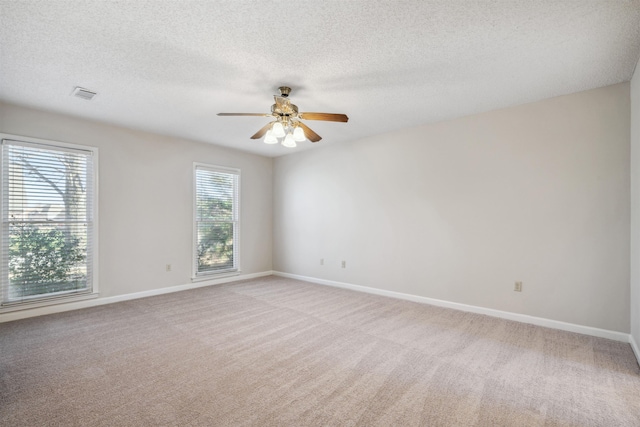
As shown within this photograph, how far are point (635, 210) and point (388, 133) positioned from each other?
2955 millimetres

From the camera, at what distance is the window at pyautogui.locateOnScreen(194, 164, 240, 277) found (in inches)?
213

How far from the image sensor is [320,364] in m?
2.52

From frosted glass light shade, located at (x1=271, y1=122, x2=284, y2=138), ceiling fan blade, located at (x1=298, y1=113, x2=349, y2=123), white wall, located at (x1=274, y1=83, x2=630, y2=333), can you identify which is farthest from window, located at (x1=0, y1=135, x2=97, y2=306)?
white wall, located at (x1=274, y1=83, x2=630, y2=333)

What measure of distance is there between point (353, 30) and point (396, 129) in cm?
259

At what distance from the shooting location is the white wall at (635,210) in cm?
260

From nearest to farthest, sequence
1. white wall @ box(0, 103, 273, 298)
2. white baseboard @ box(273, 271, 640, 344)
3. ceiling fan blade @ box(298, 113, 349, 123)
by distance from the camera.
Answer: ceiling fan blade @ box(298, 113, 349, 123) < white baseboard @ box(273, 271, 640, 344) < white wall @ box(0, 103, 273, 298)

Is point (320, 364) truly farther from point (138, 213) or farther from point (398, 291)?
point (138, 213)

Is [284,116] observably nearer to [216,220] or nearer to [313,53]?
[313,53]

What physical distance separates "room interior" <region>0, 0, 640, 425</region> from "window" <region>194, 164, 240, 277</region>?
0.19 metres

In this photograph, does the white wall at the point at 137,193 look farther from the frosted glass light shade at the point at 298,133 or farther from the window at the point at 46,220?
the frosted glass light shade at the point at 298,133

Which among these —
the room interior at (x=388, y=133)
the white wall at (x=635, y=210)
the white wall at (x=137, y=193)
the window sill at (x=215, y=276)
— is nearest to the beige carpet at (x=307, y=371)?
the white wall at (x=635, y=210)

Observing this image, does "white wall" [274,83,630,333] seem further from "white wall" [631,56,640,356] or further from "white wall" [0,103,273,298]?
"white wall" [0,103,273,298]

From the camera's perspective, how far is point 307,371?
241cm

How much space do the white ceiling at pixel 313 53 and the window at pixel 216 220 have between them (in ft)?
6.15
